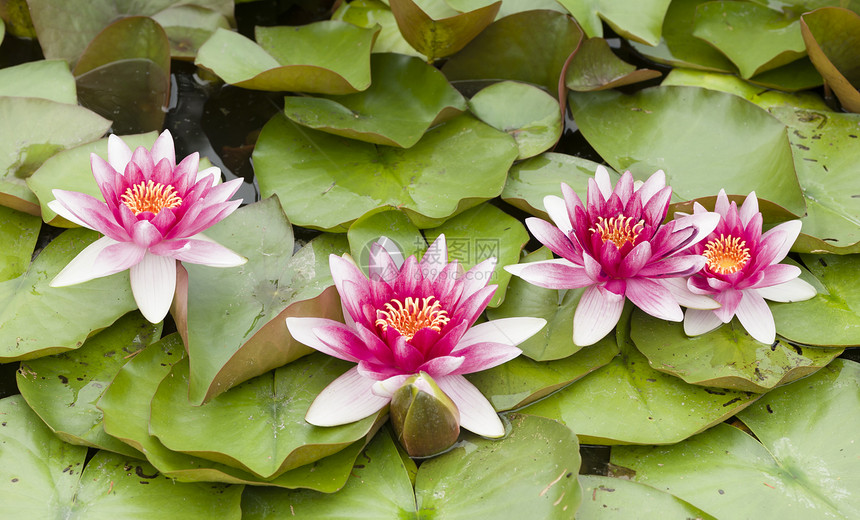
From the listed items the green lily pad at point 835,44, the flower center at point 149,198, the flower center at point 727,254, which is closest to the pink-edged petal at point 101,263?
the flower center at point 149,198

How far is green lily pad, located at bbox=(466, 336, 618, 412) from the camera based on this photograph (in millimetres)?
1789

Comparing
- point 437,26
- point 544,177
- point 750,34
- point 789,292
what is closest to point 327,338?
point 544,177

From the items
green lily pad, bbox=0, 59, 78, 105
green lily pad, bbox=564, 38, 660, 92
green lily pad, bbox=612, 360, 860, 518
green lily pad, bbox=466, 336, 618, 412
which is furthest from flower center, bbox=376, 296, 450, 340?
green lily pad, bbox=0, 59, 78, 105

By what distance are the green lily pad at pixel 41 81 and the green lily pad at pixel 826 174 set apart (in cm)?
237

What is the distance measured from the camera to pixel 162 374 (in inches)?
69.8

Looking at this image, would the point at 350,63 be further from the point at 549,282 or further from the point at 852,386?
the point at 852,386

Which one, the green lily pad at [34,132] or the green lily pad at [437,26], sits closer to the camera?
the green lily pad at [34,132]

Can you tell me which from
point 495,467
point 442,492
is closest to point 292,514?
point 442,492

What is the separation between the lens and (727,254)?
1.90m

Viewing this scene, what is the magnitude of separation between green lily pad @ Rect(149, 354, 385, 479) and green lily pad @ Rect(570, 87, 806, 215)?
1213 millimetres

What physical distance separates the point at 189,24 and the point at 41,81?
0.57 meters

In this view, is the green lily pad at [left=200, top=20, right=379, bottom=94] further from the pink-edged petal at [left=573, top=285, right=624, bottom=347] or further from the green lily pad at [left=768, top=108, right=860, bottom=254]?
the green lily pad at [left=768, top=108, right=860, bottom=254]

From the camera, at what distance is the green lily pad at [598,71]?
7.66ft

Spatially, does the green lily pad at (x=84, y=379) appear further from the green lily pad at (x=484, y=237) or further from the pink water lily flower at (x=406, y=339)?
the green lily pad at (x=484, y=237)
